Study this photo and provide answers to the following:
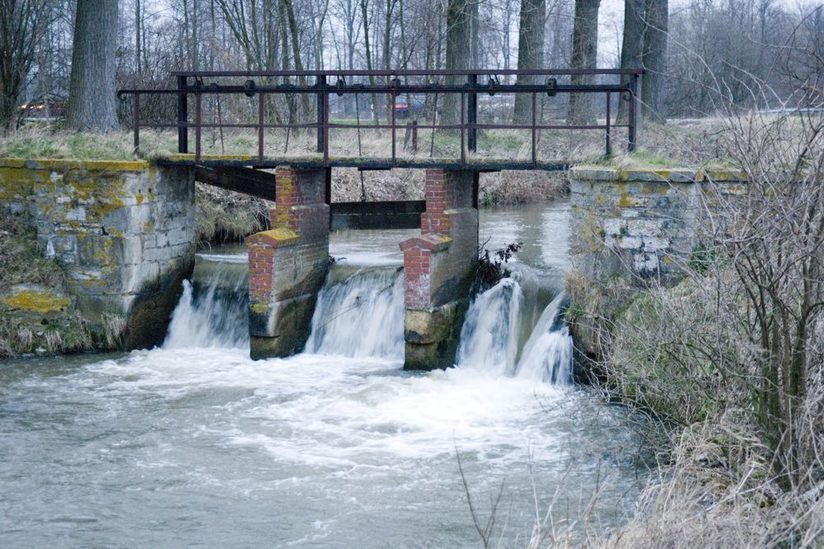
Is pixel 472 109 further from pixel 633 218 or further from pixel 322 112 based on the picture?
pixel 633 218

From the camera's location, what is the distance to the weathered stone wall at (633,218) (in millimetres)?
13258

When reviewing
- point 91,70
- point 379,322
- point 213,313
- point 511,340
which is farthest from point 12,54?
point 511,340

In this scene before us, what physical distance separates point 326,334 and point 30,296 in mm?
4253

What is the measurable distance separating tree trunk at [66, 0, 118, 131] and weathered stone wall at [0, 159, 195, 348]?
2417 mm

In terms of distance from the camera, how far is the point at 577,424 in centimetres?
1190

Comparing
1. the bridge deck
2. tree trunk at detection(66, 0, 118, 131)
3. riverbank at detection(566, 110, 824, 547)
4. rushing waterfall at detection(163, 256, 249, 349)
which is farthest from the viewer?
tree trunk at detection(66, 0, 118, 131)

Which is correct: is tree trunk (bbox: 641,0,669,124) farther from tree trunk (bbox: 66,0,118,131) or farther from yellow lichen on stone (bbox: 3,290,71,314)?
yellow lichen on stone (bbox: 3,290,71,314)

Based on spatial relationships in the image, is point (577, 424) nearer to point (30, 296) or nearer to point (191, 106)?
point (30, 296)

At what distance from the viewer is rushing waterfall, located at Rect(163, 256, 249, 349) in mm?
16500

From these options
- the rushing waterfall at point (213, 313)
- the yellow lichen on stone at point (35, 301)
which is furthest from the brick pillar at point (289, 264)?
the yellow lichen on stone at point (35, 301)

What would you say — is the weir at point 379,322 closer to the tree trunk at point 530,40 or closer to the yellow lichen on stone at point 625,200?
the yellow lichen on stone at point 625,200

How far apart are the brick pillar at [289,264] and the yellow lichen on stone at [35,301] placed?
112 inches

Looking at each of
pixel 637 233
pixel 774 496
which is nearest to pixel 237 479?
pixel 774 496

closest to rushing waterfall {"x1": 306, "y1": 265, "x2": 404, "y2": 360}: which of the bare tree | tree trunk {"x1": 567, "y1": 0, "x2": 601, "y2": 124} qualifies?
the bare tree
